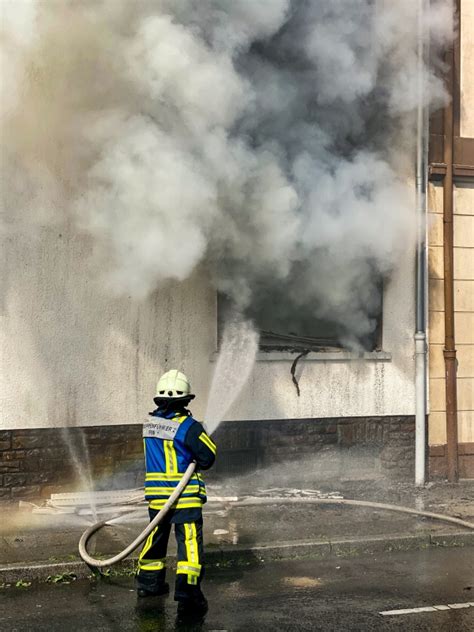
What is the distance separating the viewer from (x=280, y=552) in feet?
23.5

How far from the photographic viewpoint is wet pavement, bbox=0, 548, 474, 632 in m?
5.45

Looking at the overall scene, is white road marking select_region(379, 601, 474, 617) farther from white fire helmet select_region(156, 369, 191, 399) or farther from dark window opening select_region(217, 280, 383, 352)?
dark window opening select_region(217, 280, 383, 352)

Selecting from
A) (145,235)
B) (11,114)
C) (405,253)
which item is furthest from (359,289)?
(11,114)

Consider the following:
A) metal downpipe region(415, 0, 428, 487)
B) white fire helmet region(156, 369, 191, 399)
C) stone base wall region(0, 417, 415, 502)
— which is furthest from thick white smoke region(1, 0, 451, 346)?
white fire helmet region(156, 369, 191, 399)

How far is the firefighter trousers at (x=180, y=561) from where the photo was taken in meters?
5.61

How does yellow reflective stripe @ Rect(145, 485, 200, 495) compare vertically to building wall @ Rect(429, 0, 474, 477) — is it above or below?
below

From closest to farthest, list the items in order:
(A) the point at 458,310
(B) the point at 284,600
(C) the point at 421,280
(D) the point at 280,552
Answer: (B) the point at 284,600 < (D) the point at 280,552 < (C) the point at 421,280 < (A) the point at 458,310

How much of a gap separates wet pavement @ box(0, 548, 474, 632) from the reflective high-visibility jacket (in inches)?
28.1

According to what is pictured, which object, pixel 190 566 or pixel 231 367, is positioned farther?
pixel 231 367

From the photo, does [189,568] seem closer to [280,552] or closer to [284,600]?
[284,600]

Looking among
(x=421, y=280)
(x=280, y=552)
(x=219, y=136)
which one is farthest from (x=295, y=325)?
(x=280, y=552)

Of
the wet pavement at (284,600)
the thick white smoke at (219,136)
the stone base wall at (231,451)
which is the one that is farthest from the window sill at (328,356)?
the wet pavement at (284,600)

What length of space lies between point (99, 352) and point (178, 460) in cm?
352

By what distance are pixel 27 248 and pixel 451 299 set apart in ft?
17.0
